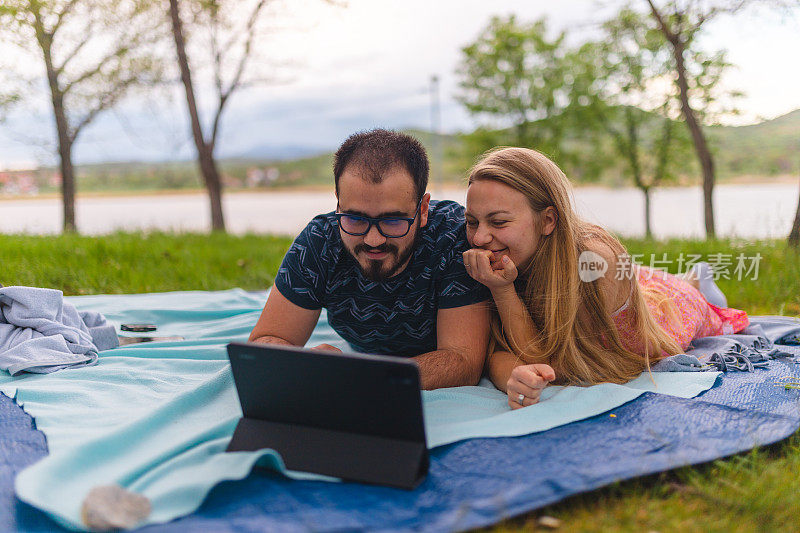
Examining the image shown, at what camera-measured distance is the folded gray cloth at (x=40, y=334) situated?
120 inches

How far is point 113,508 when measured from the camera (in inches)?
67.1

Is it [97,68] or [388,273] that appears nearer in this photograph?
[388,273]

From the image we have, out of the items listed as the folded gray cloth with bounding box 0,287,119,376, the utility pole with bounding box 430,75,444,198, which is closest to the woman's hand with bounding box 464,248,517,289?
the folded gray cloth with bounding box 0,287,119,376

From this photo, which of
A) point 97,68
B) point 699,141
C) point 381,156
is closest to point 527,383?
point 381,156

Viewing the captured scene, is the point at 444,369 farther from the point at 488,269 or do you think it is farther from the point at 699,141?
the point at 699,141

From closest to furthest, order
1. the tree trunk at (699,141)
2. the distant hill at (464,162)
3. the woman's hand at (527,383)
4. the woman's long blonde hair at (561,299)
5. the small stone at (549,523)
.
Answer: the small stone at (549,523) < the woman's hand at (527,383) < the woman's long blonde hair at (561,299) < the distant hill at (464,162) < the tree trunk at (699,141)

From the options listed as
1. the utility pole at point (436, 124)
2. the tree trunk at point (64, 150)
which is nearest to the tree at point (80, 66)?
the tree trunk at point (64, 150)

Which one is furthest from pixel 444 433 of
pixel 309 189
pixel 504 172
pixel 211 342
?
pixel 309 189

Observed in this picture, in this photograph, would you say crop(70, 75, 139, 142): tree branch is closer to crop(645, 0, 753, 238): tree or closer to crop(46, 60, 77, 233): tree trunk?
crop(46, 60, 77, 233): tree trunk

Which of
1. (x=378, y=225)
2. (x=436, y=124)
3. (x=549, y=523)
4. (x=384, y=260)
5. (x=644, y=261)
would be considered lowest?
(x=549, y=523)

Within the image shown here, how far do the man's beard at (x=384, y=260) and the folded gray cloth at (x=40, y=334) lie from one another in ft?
5.24

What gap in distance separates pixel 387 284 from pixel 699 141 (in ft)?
21.5

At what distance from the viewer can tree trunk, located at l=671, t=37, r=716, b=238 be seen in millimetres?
7582

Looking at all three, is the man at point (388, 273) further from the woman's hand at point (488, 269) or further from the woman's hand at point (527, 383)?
the woman's hand at point (527, 383)
